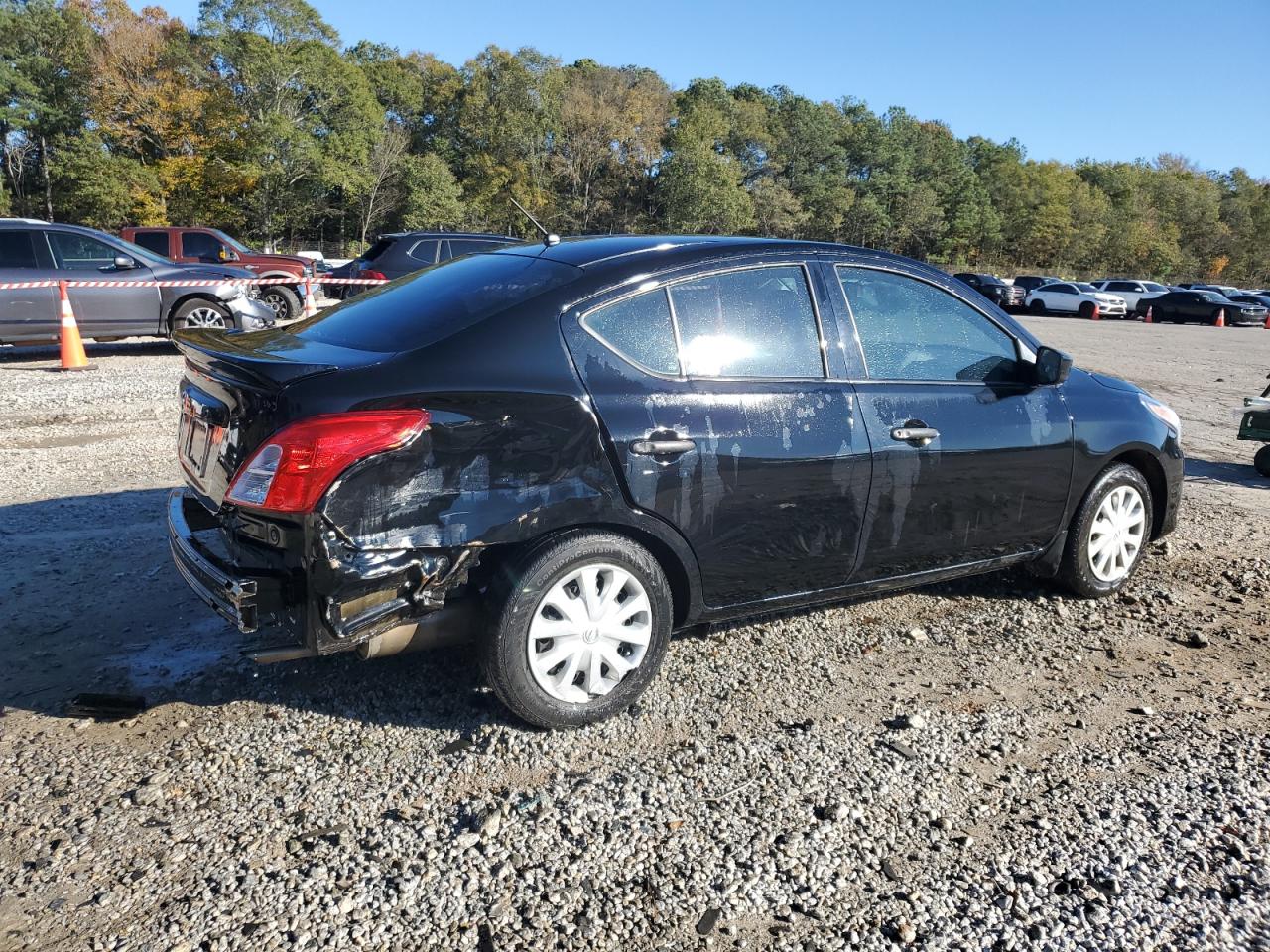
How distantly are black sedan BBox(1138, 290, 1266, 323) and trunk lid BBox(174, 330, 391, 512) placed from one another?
4021 cm

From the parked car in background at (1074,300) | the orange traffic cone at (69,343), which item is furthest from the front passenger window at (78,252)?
the parked car in background at (1074,300)

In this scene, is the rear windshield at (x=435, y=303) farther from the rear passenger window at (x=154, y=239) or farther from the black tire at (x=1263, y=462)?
the rear passenger window at (x=154, y=239)

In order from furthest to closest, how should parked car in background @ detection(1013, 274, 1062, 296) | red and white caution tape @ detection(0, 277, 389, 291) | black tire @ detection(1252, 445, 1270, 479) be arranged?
1. parked car in background @ detection(1013, 274, 1062, 296)
2. red and white caution tape @ detection(0, 277, 389, 291)
3. black tire @ detection(1252, 445, 1270, 479)

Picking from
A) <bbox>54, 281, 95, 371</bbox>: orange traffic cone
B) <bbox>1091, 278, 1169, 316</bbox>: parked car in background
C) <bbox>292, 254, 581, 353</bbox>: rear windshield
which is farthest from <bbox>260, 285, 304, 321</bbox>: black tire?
<bbox>1091, 278, 1169, 316</bbox>: parked car in background

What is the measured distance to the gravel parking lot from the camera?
91.0 inches

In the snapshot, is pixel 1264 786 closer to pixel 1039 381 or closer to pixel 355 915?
pixel 1039 381

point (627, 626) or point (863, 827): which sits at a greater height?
point (627, 626)

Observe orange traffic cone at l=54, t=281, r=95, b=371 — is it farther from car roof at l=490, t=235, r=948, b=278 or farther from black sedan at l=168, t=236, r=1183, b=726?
car roof at l=490, t=235, r=948, b=278

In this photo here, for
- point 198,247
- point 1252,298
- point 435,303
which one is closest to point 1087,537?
point 435,303

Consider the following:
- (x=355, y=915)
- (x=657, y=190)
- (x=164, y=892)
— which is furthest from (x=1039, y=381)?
(x=657, y=190)

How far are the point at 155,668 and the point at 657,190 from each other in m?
77.4

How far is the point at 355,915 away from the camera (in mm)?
2281

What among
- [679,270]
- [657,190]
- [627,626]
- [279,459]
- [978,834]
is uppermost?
[657,190]

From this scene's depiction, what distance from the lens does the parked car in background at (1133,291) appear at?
38969 millimetres
